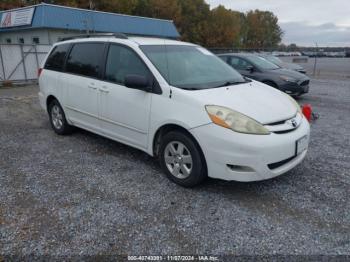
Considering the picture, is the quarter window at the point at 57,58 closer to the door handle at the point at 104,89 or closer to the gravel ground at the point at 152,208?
the door handle at the point at 104,89

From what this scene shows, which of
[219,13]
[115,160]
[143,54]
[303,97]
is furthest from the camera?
[219,13]

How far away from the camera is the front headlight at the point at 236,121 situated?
318cm

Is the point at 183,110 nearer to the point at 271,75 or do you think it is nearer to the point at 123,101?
the point at 123,101

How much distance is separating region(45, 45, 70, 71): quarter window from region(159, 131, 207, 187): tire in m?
2.87

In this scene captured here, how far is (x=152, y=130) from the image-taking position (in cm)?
383

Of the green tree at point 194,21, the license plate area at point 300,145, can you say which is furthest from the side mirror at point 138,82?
the green tree at point 194,21

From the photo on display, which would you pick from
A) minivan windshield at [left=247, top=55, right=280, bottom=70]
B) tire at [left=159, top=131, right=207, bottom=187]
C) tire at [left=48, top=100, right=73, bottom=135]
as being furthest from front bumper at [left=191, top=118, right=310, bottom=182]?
minivan windshield at [left=247, top=55, right=280, bottom=70]

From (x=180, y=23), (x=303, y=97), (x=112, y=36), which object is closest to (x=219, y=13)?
(x=180, y=23)

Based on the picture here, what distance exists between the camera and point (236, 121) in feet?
10.5

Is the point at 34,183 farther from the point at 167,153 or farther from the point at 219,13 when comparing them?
the point at 219,13

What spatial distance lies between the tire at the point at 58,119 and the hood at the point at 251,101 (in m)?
3.02

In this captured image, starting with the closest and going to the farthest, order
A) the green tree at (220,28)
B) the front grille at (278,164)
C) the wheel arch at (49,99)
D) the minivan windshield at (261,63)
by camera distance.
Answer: the front grille at (278,164), the wheel arch at (49,99), the minivan windshield at (261,63), the green tree at (220,28)

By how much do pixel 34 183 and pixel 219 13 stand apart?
55.2 m

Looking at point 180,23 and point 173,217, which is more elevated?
point 180,23
